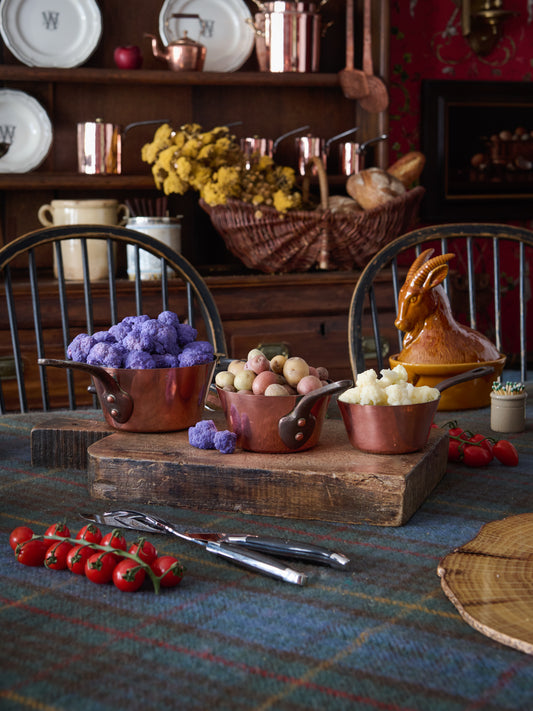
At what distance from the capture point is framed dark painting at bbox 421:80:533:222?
4133mm

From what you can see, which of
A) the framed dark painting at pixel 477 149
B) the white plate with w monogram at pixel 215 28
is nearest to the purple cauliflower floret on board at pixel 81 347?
the white plate with w monogram at pixel 215 28

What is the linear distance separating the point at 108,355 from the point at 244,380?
0.18 meters

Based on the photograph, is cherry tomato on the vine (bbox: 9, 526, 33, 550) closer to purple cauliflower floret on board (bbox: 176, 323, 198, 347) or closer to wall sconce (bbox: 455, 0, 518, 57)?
→ purple cauliflower floret on board (bbox: 176, 323, 198, 347)

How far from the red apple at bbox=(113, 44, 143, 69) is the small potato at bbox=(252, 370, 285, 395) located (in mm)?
2311

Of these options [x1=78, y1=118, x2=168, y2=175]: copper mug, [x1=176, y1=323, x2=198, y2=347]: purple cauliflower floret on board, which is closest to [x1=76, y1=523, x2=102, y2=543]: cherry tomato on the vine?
[x1=176, y1=323, x2=198, y2=347]: purple cauliflower floret on board

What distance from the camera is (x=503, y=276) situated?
14.6ft

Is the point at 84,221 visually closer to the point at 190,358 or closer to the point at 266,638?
the point at 190,358

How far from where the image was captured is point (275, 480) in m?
0.88

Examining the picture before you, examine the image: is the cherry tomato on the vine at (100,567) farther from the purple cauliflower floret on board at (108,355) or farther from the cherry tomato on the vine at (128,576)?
the purple cauliflower floret on board at (108,355)

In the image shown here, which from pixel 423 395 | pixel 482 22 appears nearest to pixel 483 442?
pixel 423 395

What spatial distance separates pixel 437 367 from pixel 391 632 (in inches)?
27.3

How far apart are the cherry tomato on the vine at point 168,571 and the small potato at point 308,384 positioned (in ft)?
Result: 1.01

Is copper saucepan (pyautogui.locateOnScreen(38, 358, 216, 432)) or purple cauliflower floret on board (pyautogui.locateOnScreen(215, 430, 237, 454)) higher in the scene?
copper saucepan (pyautogui.locateOnScreen(38, 358, 216, 432))

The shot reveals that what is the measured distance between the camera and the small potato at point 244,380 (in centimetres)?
96
